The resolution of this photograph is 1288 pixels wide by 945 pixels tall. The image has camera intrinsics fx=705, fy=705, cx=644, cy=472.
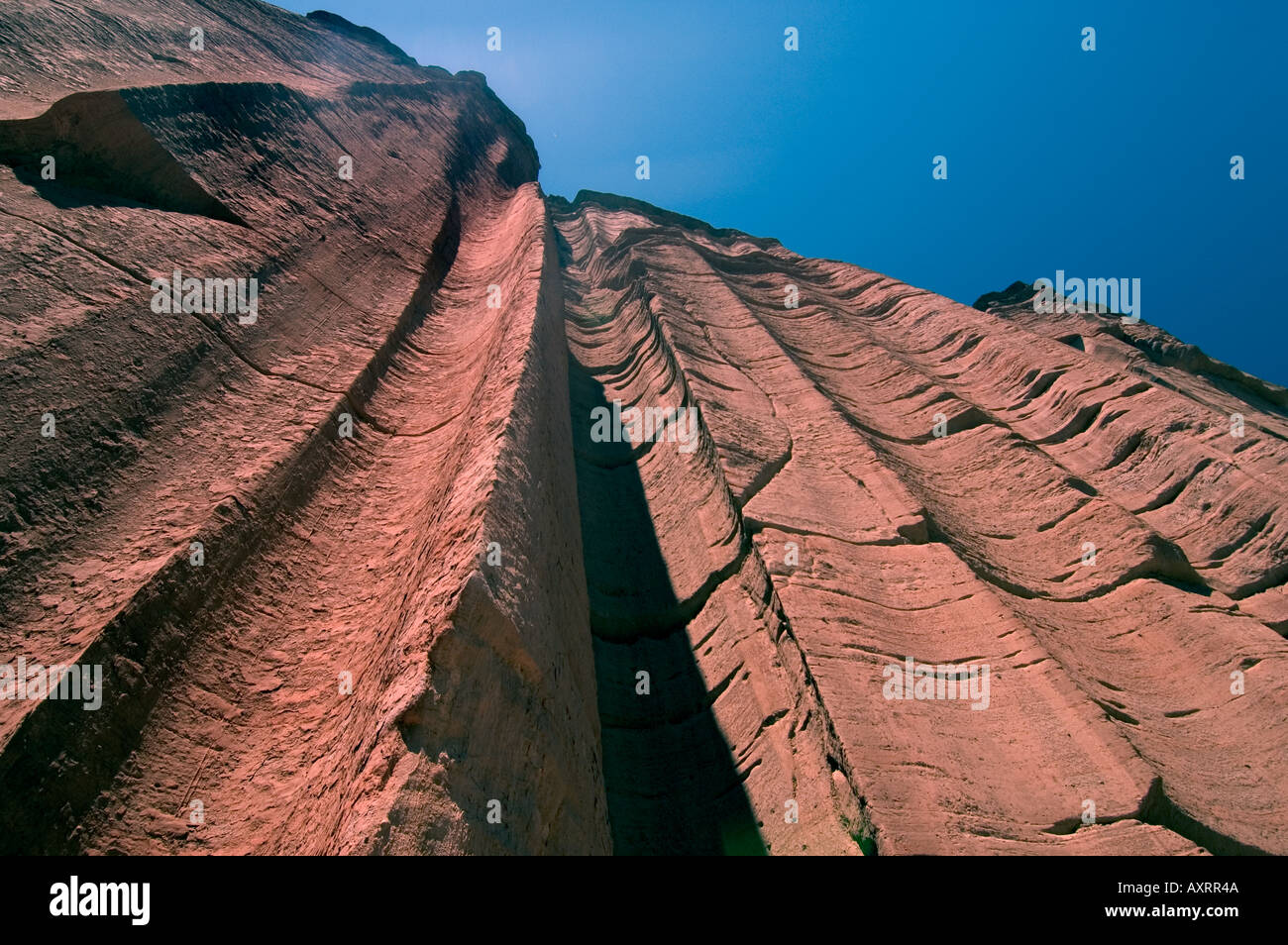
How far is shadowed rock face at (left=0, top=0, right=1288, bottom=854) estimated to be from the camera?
257 cm

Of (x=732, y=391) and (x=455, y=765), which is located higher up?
(x=732, y=391)

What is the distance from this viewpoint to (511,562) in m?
3.05

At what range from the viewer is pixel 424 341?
6.55m

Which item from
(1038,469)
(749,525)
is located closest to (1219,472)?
(1038,469)

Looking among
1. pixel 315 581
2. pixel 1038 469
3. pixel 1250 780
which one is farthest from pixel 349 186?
pixel 1250 780

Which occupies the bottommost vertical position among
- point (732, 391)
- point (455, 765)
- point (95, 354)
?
point (455, 765)

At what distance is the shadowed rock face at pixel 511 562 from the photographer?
2566 millimetres

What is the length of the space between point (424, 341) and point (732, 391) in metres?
3.12

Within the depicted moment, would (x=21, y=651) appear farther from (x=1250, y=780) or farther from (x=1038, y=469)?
(x=1038, y=469)

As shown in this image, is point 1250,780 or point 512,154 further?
point 512,154

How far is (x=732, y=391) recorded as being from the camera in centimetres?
743
